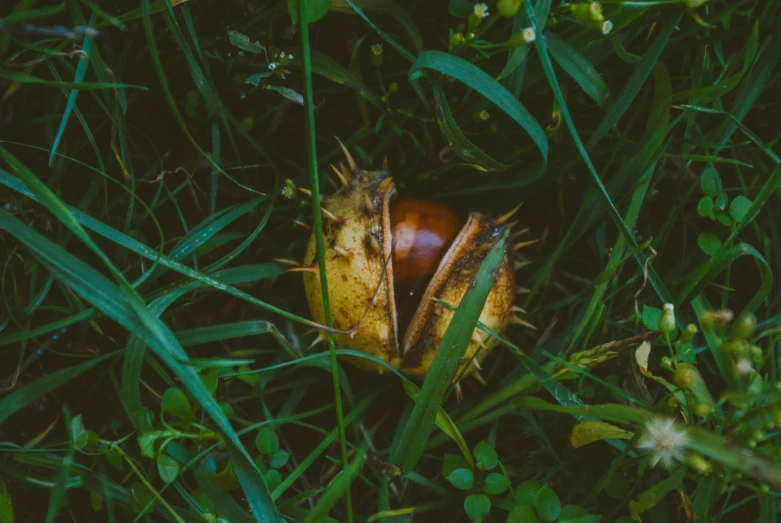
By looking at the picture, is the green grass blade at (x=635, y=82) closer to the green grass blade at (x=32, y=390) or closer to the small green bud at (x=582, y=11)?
the small green bud at (x=582, y=11)

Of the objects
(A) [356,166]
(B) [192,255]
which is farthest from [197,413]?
(A) [356,166]

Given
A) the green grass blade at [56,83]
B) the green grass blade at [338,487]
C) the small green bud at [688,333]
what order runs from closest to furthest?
the small green bud at [688,333]
the green grass blade at [338,487]
the green grass blade at [56,83]

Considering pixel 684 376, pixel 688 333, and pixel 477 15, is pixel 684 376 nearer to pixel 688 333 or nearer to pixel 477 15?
pixel 688 333

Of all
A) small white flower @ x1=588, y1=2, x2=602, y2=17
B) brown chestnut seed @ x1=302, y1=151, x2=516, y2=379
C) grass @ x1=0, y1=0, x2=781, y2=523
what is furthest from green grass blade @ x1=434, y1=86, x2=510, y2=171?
small white flower @ x1=588, y1=2, x2=602, y2=17

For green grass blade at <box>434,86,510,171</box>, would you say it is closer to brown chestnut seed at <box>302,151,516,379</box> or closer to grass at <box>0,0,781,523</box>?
grass at <box>0,0,781,523</box>

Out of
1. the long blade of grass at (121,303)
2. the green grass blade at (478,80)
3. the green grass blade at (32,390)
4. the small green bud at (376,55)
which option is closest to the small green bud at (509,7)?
the green grass blade at (478,80)

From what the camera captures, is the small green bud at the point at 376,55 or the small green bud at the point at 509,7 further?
the small green bud at the point at 376,55
